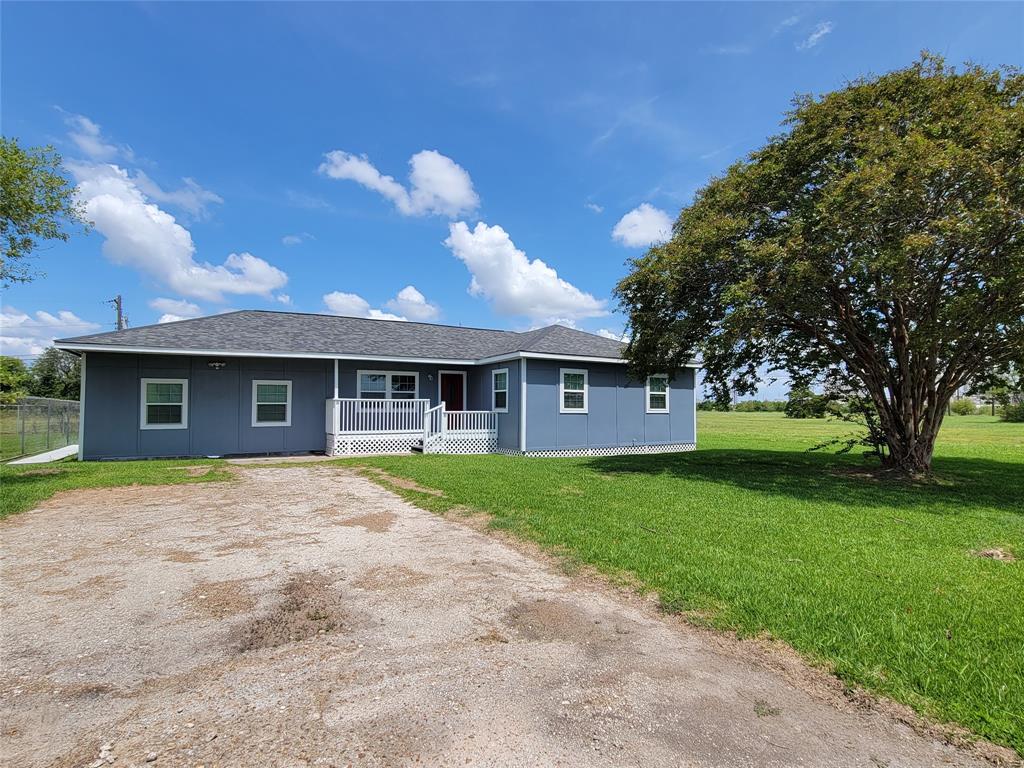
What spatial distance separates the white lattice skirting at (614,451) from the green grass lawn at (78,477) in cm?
744

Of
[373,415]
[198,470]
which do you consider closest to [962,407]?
[373,415]

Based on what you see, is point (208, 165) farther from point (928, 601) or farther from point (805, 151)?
point (928, 601)

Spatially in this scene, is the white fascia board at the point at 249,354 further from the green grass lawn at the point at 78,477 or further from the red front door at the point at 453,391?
the green grass lawn at the point at 78,477

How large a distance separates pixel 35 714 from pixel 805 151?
11.8 metres

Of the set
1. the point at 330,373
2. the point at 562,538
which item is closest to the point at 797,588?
the point at 562,538

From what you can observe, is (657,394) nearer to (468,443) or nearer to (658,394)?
(658,394)

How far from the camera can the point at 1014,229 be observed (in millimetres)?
7379

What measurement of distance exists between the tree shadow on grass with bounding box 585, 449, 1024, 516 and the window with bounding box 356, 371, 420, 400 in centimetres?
620

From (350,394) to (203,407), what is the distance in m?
3.81

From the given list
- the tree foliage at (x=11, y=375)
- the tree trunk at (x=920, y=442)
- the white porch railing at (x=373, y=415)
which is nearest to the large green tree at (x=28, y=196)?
the tree foliage at (x=11, y=375)

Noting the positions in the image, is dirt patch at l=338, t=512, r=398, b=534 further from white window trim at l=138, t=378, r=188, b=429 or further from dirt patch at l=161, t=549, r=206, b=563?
white window trim at l=138, t=378, r=188, b=429

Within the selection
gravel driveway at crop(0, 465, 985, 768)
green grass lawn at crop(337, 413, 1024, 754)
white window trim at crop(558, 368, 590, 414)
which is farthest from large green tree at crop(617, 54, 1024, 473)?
gravel driveway at crop(0, 465, 985, 768)

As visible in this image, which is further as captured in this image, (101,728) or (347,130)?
(347,130)

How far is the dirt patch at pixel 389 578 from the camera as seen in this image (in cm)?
412
